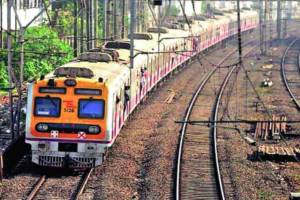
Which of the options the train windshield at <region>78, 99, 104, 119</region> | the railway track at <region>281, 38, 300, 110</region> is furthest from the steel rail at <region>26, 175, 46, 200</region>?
the railway track at <region>281, 38, 300, 110</region>

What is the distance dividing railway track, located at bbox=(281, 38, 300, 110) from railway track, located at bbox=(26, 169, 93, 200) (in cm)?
1358

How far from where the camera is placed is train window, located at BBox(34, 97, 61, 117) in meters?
16.6

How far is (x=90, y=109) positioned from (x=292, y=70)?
1084 inches

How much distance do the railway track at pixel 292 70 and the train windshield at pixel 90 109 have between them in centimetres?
1309

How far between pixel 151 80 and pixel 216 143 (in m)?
8.10

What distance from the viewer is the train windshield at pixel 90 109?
1664cm

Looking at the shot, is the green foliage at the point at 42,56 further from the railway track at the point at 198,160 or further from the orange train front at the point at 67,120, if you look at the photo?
the orange train front at the point at 67,120

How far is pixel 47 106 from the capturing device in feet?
54.5

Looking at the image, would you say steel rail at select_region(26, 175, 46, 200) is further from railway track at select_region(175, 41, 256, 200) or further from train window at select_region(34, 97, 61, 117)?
railway track at select_region(175, 41, 256, 200)

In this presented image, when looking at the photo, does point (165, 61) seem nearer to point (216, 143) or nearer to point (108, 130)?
point (216, 143)

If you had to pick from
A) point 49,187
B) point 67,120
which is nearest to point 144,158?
point 67,120

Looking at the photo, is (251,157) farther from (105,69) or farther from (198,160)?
(105,69)

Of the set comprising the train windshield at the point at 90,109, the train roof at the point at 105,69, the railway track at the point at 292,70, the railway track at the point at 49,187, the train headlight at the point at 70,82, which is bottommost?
the railway track at the point at 49,187

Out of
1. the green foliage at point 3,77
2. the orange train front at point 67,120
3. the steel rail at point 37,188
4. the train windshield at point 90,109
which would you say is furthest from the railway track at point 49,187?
the green foliage at point 3,77
